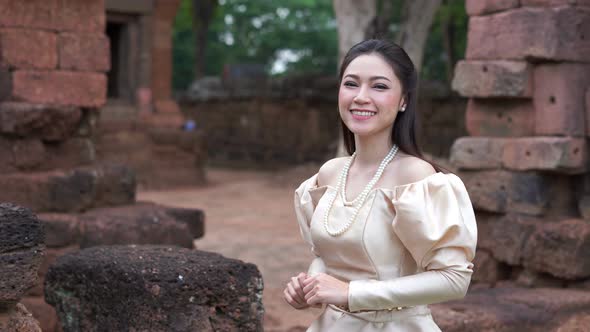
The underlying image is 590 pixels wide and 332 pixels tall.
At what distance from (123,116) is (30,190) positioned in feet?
26.9

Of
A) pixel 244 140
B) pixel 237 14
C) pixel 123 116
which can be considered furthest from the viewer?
pixel 237 14

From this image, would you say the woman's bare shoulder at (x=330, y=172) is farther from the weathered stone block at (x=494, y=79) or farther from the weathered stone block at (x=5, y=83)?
the weathered stone block at (x=5, y=83)

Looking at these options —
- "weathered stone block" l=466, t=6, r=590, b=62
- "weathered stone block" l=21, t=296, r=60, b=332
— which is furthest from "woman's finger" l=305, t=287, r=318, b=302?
"weathered stone block" l=466, t=6, r=590, b=62

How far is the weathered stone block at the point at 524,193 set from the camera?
5.37 meters

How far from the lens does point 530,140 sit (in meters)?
5.33

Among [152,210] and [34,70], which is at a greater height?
[34,70]

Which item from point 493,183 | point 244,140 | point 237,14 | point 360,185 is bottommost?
point 244,140

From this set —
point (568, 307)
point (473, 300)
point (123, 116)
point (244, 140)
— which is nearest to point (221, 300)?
point (473, 300)

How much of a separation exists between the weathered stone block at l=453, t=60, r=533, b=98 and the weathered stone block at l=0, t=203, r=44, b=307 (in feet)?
12.0

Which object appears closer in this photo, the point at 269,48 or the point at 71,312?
the point at 71,312

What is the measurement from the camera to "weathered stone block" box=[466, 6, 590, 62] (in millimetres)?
5195

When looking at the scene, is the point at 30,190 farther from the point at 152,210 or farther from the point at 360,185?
the point at 360,185

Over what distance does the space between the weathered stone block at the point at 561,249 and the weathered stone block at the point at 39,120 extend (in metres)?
3.38

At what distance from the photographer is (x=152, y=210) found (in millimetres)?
5828
